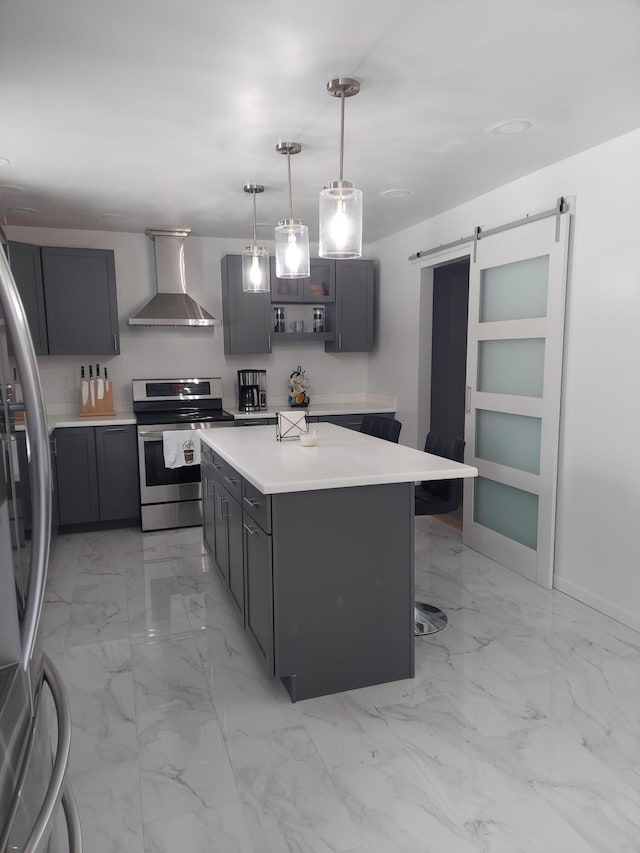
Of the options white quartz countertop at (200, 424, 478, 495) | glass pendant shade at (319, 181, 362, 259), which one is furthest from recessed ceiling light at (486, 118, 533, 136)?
white quartz countertop at (200, 424, 478, 495)

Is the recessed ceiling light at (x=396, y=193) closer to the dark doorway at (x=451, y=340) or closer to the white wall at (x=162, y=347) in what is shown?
the dark doorway at (x=451, y=340)

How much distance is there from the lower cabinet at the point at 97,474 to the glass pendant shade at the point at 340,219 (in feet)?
9.68

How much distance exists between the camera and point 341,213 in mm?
2223

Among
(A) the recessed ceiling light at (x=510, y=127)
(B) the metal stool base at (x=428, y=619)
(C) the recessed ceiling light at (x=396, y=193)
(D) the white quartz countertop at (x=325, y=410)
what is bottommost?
(B) the metal stool base at (x=428, y=619)

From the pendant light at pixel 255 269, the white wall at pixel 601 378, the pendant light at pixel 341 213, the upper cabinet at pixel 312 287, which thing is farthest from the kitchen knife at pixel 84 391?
the white wall at pixel 601 378

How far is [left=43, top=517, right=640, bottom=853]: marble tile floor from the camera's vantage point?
1.74 meters

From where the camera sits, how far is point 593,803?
182cm

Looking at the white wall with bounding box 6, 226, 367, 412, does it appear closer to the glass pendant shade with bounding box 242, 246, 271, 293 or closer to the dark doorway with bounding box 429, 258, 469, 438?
the dark doorway with bounding box 429, 258, 469, 438

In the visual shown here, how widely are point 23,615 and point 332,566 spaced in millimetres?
1551

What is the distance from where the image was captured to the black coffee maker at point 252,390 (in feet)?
17.6

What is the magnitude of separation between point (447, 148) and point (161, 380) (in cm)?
316

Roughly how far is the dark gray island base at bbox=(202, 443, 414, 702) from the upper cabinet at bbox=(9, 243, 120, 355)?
288 cm

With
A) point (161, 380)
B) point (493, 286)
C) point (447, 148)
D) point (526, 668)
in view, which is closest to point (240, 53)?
point (447, 148)

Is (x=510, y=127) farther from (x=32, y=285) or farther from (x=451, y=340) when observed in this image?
(x=32, y=285)
